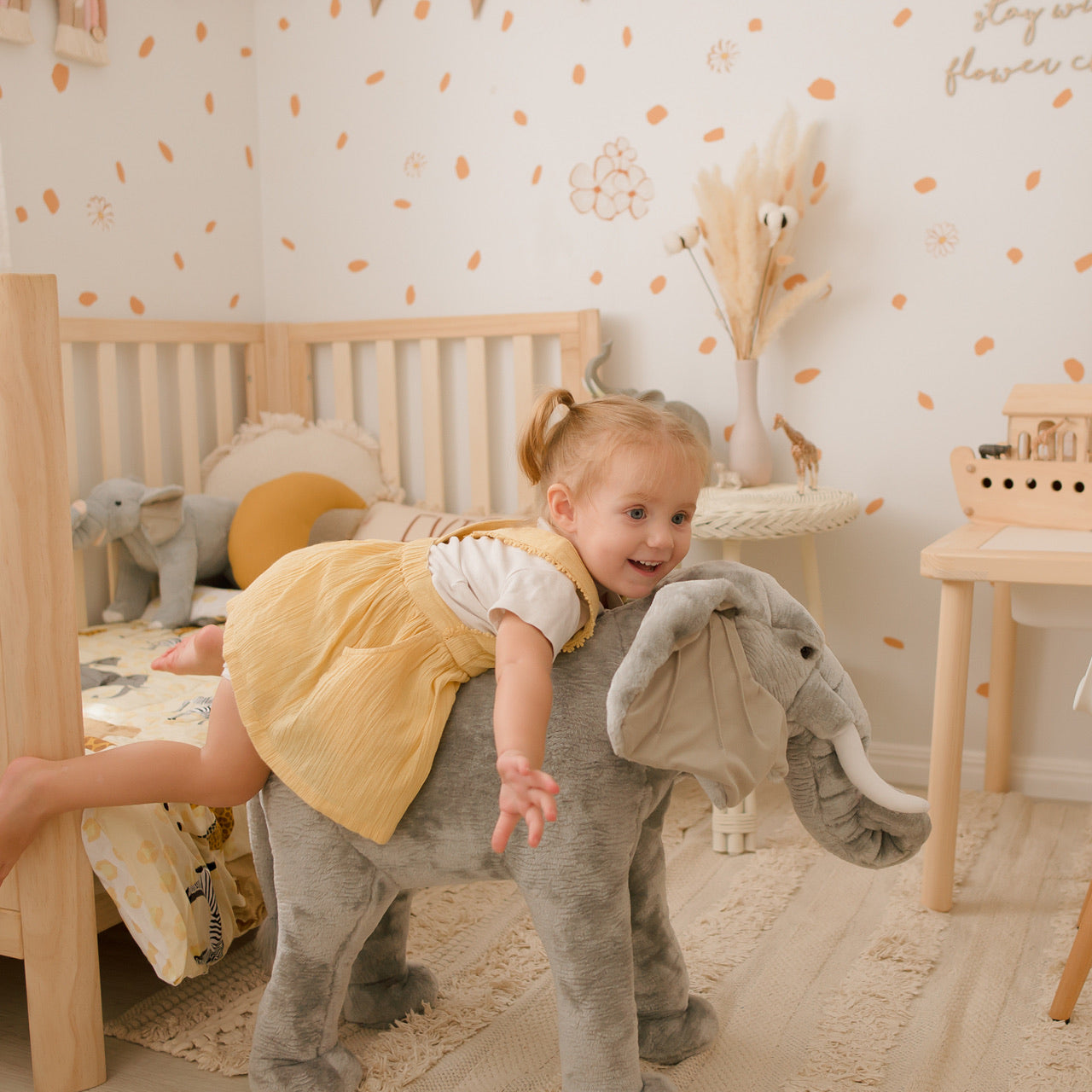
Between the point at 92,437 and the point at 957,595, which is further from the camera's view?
the point at 92,437

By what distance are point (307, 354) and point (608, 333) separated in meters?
0.77

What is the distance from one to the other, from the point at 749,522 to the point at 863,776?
786 mm

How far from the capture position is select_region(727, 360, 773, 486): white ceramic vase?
2.06m

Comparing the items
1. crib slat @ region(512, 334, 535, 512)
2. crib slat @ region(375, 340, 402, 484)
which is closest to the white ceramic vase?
crib slat @ region(512, 334, 535, 512)

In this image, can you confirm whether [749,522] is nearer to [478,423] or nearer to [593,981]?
[478,423]

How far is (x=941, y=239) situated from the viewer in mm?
2012

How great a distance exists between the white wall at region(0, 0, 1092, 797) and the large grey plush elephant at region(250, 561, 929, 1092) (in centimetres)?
113

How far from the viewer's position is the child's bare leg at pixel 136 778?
1.13 m

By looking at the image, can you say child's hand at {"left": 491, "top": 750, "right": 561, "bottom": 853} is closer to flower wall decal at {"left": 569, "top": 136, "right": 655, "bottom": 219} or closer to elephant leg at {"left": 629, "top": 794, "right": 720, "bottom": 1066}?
elephant leg at {"left": 629, "top": 794, "right": 720, "bottom": 1066}

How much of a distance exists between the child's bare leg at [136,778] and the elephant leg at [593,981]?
351 millimetres

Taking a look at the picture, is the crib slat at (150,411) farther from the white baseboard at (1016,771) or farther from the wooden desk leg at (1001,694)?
the wooden desk leg at (1001,694)

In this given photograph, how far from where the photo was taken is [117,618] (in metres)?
2.16

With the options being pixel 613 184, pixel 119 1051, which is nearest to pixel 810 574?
pixel 613 184

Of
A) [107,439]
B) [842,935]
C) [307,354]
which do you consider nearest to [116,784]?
[842,935]
